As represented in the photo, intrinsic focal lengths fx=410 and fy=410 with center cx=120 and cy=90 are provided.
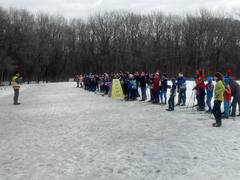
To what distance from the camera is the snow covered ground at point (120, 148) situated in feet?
27.6

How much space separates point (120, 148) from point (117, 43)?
8911 centimetres

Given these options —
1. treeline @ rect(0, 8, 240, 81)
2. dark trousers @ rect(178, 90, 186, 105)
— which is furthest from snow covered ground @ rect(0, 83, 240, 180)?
treeline @ rect(0, 8, 240, 81)

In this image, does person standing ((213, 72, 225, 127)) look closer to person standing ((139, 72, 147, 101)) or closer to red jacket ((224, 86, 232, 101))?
red jacket ((224, 86, 232, 101))

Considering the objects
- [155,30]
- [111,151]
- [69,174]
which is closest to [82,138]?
[111,151]

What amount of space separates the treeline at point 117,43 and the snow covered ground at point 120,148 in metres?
63.6

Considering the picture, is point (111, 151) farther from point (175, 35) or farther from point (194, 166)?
point (175, 35)

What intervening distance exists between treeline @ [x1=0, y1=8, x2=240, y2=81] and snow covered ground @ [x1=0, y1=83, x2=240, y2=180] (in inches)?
2502

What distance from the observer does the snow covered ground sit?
841 cm

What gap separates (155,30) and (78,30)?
19826 mm

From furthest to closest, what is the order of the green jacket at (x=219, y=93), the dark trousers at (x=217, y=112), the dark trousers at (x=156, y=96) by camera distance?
the dark trousers at (x=156, y=96), the green jacket at (x=219, y=93), the dark trousers at (x=217, y=112)

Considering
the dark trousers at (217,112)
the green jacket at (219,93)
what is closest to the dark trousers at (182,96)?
the green jacket at (219,93)

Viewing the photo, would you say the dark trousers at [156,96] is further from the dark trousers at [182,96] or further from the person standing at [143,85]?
the person standing at [143,85]

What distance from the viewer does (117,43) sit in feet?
325

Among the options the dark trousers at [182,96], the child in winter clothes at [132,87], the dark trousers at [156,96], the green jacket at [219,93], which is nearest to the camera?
the green jacket at [219,93]
